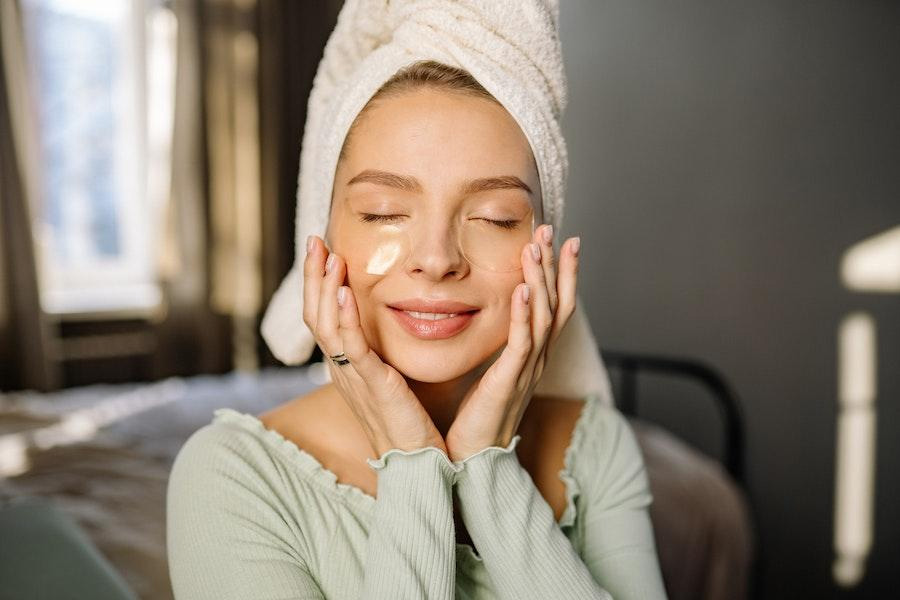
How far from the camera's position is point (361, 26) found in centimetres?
105

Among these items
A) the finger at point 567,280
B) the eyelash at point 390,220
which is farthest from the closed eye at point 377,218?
the finger at point 567,280

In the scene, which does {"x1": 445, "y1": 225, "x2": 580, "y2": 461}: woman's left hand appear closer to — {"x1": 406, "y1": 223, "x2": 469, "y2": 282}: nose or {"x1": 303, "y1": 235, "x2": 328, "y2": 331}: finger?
{"x1": 406, "y1": 223, "x2": 469, "y2": 282}: nose

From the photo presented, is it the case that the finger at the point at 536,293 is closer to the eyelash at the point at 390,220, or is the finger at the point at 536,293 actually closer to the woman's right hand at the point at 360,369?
the eyelash at the point at 390,220

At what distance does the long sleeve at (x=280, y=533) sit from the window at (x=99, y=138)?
3297mm

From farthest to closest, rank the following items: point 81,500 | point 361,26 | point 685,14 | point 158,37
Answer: point 158,37
point 685,14
point 81,500
point 361,26

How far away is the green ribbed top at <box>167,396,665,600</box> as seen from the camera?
0.87 metres

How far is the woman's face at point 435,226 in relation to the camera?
92 centimetres

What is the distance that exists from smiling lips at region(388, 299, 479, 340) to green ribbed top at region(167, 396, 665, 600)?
0.49 ft

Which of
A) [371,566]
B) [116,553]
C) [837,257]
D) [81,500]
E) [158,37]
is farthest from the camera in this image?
[158,37]

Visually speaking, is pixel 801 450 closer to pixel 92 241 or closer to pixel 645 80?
pixel 645 80

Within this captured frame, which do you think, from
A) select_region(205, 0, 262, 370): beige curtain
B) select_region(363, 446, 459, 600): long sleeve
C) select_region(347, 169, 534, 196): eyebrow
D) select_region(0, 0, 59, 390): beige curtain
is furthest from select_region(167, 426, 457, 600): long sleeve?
select_region(205, 0, 262, 370): beige curtain

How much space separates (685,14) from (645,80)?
32 cm

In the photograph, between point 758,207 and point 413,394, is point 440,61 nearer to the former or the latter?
point 413,394

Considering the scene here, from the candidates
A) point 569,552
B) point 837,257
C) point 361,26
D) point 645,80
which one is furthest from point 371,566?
point 645,80
